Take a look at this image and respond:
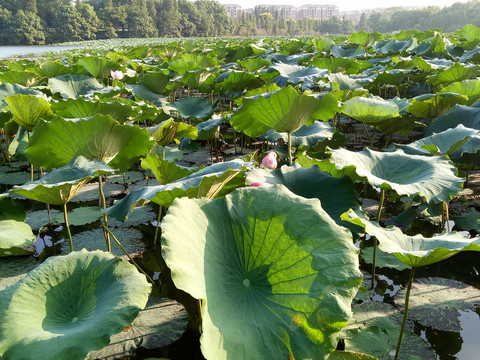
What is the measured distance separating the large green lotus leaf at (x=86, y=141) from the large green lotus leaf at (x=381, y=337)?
1.35 meters

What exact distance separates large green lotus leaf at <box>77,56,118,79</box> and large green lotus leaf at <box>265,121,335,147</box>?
358 cm

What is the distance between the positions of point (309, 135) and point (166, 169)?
4.03 feet

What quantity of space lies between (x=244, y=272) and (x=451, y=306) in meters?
1.03

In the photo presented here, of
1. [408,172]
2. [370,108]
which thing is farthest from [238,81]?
[408,172]

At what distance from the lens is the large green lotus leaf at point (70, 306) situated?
100cm

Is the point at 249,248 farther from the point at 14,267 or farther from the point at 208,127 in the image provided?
the point at 208,127

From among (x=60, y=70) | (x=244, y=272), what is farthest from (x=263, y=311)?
(x=60, y=70)

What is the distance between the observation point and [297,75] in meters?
3.97

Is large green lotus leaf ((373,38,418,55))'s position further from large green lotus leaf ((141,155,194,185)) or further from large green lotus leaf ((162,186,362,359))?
large green lotus leaf ((162,186,362,359))

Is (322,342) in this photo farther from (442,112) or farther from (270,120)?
(442,112)

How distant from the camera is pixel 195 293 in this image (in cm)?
97

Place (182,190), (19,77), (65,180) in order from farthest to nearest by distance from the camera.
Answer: (19,77) → (65,180) → (182,190)

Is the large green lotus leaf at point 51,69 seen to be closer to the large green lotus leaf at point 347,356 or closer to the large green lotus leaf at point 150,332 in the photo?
the large green lotus leaf at point 150,332

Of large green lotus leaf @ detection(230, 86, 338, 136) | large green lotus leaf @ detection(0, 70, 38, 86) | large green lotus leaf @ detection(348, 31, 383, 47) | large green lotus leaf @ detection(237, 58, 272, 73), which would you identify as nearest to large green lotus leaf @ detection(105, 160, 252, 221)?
large green lotus leaf @ detection(230, 86, 338, 136)
